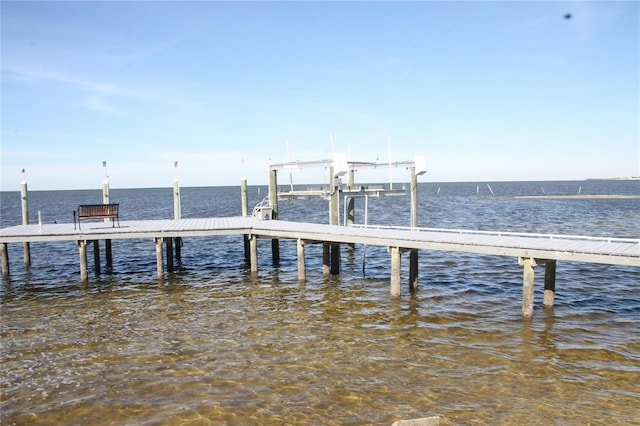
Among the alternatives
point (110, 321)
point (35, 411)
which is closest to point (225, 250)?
point (110, 321)

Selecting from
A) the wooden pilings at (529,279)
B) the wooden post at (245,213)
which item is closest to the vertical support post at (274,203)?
the wooden post at (245,213)

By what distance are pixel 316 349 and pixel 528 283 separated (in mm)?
6571

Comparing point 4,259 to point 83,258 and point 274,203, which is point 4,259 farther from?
point 274,203

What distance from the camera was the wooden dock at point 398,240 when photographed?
13734mm

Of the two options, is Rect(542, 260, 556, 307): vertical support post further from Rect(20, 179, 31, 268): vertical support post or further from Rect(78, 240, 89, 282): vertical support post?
Rect(20, 179, 31, 268): vertical support post

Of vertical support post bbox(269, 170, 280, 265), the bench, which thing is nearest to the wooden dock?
the bench

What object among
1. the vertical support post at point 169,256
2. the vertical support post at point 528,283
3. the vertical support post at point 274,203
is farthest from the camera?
the vertical support post at point 274,203

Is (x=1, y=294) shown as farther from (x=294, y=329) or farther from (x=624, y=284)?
(x=624, y=284)

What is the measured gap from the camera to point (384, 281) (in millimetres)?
19766

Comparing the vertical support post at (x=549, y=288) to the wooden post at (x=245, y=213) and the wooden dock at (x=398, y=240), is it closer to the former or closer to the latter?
the wooden dock at (x=398, y=240)

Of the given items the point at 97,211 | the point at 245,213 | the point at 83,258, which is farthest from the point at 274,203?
the point at 83,258

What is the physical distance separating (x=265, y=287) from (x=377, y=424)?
10.9m

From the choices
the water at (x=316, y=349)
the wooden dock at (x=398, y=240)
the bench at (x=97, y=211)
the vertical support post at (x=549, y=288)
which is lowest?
the water at (x=316, y=349)

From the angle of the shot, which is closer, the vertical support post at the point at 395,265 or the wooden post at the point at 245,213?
the vertical support post at the point at 395,265
